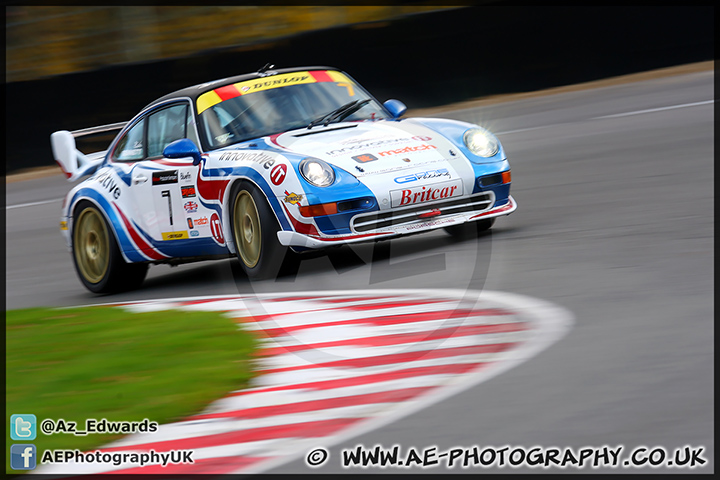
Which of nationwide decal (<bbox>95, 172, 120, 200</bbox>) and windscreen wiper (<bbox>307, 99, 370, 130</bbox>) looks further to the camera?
nationwide decal (<bbox>95, 172, 120, 200</bbox>)

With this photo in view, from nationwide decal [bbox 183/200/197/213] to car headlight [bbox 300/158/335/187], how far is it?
105 cm

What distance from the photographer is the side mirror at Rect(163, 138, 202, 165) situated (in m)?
7.26

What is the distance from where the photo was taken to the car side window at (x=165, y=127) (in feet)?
25.7

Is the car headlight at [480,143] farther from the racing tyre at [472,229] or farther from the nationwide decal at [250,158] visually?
the nationwide decal at [250,158]

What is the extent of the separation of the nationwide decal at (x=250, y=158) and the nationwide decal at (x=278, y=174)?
6cm

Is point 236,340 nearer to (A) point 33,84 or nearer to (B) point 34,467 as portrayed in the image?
(B) point 34,467

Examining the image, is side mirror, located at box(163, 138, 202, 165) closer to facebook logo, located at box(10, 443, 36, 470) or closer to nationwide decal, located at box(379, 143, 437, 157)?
nationwide decal, located at box(379, 143, 437, 157)

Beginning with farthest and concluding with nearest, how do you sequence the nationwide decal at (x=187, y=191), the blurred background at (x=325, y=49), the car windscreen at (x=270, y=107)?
the blurred background at (x=325, y=49) → the car windscreen at (x=270, y=107) → the nationwide decal at (x=187, y=191)

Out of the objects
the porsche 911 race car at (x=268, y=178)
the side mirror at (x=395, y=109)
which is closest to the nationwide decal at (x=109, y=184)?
the porsche 911 race car at (x=268, y=178)

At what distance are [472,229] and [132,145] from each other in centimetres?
263

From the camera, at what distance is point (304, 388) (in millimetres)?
4555

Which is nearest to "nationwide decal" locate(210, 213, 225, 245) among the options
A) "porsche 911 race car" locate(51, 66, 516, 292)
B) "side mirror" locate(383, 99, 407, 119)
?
"porsche 911 race car" locate(51, 66, 516, 292)

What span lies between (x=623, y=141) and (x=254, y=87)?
196 inches

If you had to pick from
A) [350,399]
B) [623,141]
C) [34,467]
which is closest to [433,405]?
[350,399]
